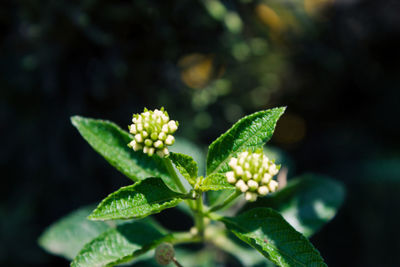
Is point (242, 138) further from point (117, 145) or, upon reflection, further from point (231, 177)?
point (117, 145)

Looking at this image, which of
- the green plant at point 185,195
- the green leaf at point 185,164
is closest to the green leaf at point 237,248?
the green plant at point 185,195

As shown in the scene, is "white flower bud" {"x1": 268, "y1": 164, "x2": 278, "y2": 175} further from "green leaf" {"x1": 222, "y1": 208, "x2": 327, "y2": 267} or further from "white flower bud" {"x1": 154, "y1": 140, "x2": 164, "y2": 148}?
"white flower bud" {"x1": 154, "y1": 140, "x2": 164, "y2": 148}

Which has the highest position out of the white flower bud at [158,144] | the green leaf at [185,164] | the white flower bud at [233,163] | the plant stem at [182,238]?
the white flower bud at [158,144]

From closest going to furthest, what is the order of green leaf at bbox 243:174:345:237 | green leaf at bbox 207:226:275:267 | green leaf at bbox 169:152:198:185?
green leaf at bbox 169:152:198:185 < green leaf at bbox 243:174:345:237 < green leaf at bbox 207:226:275:267

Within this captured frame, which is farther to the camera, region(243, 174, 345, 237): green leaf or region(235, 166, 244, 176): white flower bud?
region(243, 174, 345, 237): green leaf

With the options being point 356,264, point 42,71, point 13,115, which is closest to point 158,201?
point 42,71

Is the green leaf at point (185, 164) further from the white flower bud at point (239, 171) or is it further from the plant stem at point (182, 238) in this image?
the plant stem at point (182, 238)

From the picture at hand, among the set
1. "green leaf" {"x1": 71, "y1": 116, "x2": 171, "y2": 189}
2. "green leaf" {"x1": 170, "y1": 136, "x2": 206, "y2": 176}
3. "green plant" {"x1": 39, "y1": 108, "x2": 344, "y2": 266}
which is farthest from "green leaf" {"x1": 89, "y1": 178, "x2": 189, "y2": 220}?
"green leaf" {"x1": 170, "y1": 136, "x2": 206, "y2": 176}
